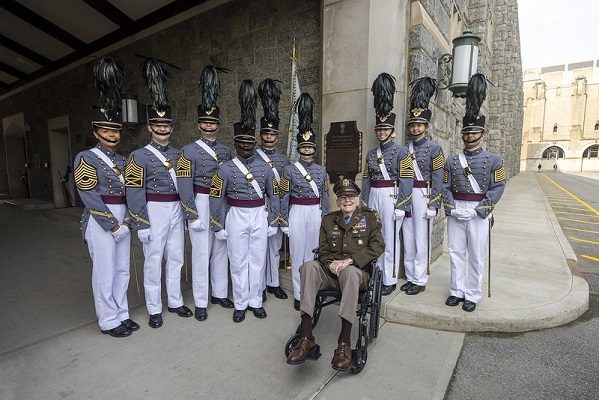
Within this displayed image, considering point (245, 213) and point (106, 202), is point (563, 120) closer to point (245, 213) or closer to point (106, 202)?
point (245, 213)

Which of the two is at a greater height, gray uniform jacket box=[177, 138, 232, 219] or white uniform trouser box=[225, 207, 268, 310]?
gray uniform jacket box=[177, 138, 232, 219]

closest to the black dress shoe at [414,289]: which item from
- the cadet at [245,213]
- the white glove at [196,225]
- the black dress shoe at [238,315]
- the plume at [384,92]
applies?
the cadet at [245,213]

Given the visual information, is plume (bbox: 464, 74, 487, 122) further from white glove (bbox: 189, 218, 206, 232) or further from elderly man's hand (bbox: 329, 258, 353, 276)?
white glove (bbox: 189, 218, 206, 232)

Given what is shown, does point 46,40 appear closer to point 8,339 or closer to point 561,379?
point 8,339

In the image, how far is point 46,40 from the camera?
9.22 metres

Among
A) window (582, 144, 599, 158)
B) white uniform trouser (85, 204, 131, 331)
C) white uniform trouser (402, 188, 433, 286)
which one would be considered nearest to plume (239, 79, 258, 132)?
white uniform trouser (85, 204, 131, 331)

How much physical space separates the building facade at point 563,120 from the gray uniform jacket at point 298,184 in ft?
215

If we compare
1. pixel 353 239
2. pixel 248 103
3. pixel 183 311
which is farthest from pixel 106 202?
pixel 353 239

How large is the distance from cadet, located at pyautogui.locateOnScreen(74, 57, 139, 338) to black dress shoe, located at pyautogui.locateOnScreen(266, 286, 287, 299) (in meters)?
1.67

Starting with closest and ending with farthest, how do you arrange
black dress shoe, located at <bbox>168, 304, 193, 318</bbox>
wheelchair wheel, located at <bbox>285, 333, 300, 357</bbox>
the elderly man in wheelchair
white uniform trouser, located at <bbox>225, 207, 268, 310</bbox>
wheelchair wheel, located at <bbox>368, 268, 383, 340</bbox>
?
the elderly man in wheelchair → wheelchair wheel, located at <bbox>285, 333, 300, 357</bbox> → wheelchair wheel, located at <bbox>368, 268, 383, 340</bbox> → white uniform trouser, located at <bbox>225, 207, 268, 310</bbox> → black dress shoe, located at <bbox>168, 304, 193, 318</bbox>

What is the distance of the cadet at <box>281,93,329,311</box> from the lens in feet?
12.6

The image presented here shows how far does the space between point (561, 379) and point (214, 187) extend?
359cm

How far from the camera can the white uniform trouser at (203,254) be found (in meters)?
3.74

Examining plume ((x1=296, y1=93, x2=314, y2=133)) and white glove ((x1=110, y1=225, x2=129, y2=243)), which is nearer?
white glove ((x1=110, y1=225, x2=129, y2=243))
